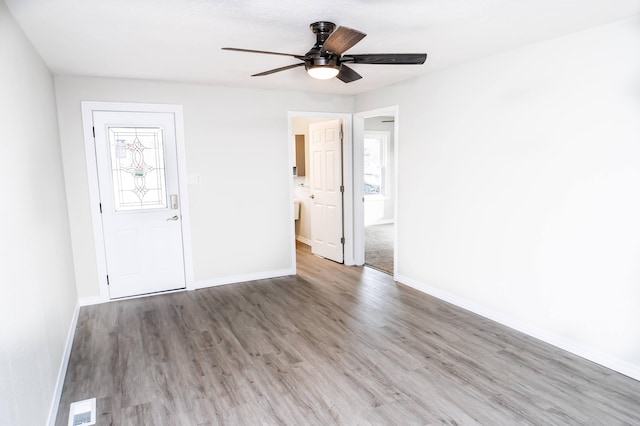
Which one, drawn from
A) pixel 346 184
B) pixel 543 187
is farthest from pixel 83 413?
pixel 346 184

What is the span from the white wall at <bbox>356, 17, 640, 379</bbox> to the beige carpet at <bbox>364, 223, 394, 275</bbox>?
4.28 feet

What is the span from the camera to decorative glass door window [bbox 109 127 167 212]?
422 cm

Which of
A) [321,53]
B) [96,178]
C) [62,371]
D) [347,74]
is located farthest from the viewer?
[96,178]

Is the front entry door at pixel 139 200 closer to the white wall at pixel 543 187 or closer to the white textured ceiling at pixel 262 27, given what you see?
the white textured ceiling at pixel 262 27

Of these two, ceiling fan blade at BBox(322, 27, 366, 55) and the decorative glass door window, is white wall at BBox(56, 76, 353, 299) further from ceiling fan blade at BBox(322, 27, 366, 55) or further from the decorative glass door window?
ceiling fan blade at BBox(322, 27, 366, 55)

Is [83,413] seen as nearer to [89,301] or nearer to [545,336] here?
[89,301]

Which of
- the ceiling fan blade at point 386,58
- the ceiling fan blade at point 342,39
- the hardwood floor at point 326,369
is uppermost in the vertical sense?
the ceiling fan blade at point 342,39

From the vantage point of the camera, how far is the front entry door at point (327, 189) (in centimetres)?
552

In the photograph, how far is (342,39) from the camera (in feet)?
7.30

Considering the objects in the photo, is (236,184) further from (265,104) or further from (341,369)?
(341,369)

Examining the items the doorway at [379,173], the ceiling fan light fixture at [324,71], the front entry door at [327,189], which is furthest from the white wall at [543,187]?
the doorway at [379,173]

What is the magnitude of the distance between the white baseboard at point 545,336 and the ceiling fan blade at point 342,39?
2.70m

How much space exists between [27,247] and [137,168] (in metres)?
2.28

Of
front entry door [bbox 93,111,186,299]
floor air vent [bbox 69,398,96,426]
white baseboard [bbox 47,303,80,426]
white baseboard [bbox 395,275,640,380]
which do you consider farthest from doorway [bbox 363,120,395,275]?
floor air vent [bbox 69,398,96,426]
